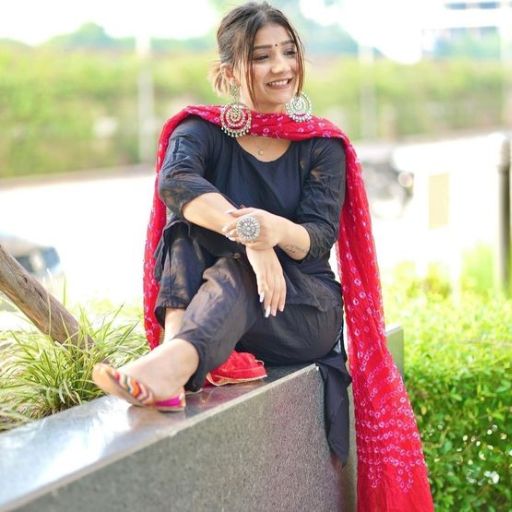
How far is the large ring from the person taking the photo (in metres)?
2.81

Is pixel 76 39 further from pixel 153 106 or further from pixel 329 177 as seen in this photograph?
pixel 329 177

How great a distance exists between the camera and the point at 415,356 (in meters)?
3.85

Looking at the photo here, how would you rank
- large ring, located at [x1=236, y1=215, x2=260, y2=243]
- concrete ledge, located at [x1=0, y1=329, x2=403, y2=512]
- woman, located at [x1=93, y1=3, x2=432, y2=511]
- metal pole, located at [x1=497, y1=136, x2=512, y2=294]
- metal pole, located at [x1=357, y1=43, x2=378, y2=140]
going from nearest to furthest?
concrete ledge, located at [x1=0, y1=329, x2=403, y2=512] → large ring, located at [x1=236, y1=215, x2=260, y2=243] → woman, located at [x1=93, y1=3, x2=432, y2=511] → metal pole, located at [x1=497, y1=136, x2=512, y2=294] → metal pole, located at [x1=357, y1=43, x2=378, y2=140]

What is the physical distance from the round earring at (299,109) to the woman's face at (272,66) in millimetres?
24

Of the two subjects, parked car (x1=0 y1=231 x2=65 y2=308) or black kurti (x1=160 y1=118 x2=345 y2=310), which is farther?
parked car (x1=0 y1=231 x2=65 y2=308)

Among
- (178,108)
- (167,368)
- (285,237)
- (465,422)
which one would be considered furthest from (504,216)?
(178,108)

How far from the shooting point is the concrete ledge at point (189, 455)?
2.12 m

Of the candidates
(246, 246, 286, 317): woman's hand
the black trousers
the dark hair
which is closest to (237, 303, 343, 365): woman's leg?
the black trousers

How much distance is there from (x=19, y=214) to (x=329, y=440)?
14.0 meters

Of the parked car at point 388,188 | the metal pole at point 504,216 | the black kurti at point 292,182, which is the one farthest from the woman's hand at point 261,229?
the parked car at point 388,188

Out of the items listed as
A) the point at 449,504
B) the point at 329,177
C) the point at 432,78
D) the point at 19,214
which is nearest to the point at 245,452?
the point at 329,177

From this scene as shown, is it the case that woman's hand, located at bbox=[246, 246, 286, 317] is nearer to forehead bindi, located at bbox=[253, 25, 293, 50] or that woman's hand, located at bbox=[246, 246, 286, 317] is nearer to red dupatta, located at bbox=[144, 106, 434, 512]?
red dupatta, located at bbox=[144, 106, 434, 512]

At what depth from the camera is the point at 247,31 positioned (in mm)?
3148

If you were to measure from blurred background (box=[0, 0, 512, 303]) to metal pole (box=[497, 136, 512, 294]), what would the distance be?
0.6 inches
